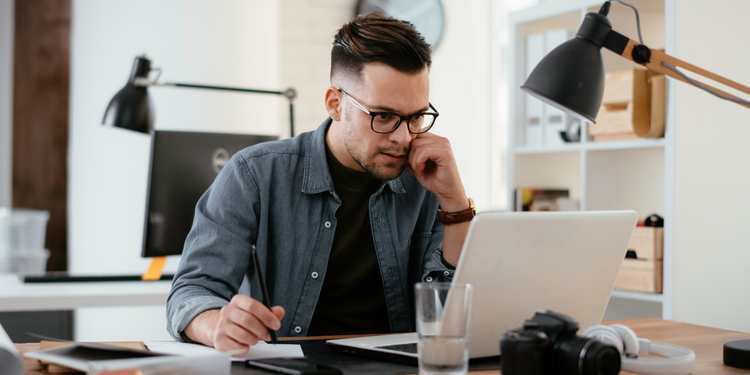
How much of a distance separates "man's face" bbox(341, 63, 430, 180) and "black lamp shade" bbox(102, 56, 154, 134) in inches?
43.0

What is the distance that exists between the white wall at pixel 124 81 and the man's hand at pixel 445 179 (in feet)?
5.97

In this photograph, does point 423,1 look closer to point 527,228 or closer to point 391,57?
point 391,57

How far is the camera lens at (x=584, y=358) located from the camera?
2.42ft

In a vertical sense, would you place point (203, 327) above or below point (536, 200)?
below

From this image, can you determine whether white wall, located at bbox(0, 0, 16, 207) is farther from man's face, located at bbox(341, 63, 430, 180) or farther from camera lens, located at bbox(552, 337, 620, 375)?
camera lens, located at bbox(552, 337, 620, 375)

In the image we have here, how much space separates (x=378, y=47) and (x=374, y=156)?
0.75 feet

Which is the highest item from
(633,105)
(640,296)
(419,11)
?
(419,11)

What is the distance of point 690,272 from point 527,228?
121 cm

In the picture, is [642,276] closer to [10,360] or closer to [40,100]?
[10,360]

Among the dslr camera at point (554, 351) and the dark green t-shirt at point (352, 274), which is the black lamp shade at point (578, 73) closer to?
the dslr camera at point (554, 351)

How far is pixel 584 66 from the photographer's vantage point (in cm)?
100

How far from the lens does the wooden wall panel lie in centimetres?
329

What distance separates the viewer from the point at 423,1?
3703 mm

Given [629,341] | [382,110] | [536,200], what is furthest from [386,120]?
[536,200]
